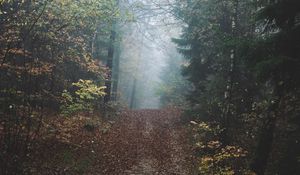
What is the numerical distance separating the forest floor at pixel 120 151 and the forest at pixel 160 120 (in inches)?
2.1

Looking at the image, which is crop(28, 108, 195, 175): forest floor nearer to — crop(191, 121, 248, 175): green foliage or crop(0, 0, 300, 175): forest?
crop(0, 0, 300, 175): forest

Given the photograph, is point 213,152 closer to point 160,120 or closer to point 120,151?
point 120,151

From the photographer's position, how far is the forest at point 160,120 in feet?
36.3

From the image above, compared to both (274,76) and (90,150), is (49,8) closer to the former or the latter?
(90,150)

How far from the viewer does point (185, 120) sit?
82.0ft

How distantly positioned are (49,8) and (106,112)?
33.5 ft

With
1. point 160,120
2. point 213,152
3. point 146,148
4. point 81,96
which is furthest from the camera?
point 160,120

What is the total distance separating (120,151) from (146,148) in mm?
1818

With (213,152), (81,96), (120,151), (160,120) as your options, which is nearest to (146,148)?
(120,151)

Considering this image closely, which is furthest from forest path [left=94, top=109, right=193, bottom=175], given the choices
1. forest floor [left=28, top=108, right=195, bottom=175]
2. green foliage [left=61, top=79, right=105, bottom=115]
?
green foliage [left=61, top=79, right=105, bottom=115]

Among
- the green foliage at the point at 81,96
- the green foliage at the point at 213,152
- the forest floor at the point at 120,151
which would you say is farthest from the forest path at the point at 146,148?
the green foliage at the point at 81,96

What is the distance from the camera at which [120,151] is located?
16.6 metres

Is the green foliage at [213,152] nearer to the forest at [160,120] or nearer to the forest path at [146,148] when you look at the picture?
the forest at [160,120]

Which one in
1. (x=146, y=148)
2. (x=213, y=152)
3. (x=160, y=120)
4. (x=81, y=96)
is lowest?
(x=146, y=148)
